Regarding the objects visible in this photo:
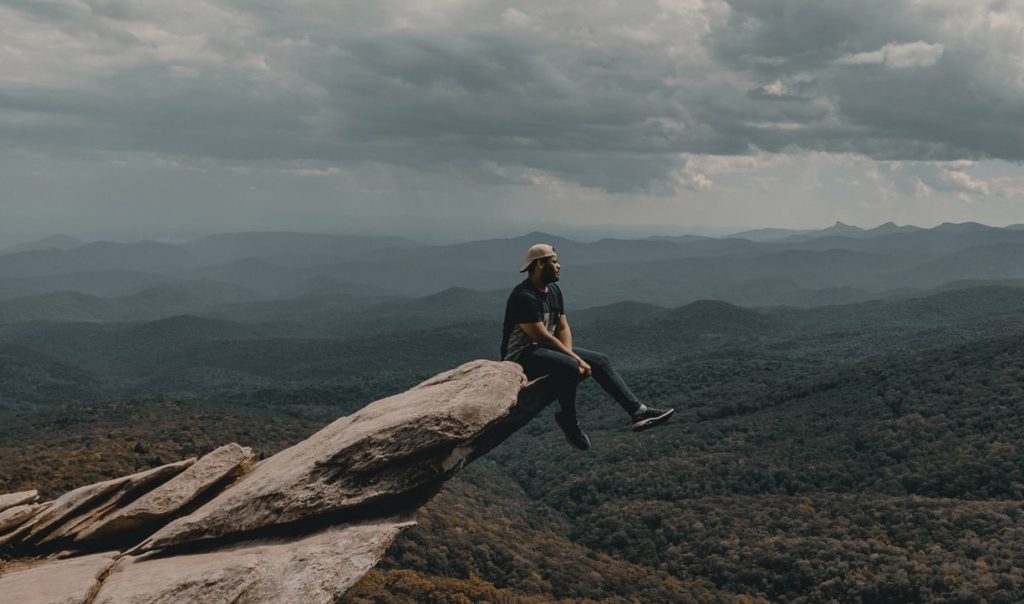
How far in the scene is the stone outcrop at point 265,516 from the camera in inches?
522

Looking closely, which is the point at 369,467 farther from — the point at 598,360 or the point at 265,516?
the point at 598,360

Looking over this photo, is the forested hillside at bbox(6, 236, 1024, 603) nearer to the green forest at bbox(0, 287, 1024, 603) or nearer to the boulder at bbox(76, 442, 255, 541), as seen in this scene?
the green forest at bbox(0, 287, 1024, 603)

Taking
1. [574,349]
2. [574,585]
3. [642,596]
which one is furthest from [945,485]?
[574,349]

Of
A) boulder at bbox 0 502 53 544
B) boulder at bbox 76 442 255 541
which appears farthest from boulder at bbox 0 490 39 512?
boulder at bbox 76 442 255 541

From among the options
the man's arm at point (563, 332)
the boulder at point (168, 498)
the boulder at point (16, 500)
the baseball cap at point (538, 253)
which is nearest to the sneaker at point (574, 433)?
the man's arm at point (563, 332)

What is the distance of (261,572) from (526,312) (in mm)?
9860

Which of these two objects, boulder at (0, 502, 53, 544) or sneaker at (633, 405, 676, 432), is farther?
sneaker at (633, 405, 676, 432)

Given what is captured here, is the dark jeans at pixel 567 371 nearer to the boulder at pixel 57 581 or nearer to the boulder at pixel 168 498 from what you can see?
the boulder at pixel 168 498

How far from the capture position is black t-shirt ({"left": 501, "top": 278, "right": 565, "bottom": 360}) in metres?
19.4

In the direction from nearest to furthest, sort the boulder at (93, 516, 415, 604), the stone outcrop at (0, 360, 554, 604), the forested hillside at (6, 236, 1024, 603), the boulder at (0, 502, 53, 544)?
the boulder at (93, 516, 415, 604) → the stone outcrop at (0, 360, 554, 604) → the boulder at (0, 502, 53, 544) → the forested hillside at (6, 236, 1024, 603)

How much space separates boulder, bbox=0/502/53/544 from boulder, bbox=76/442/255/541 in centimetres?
255

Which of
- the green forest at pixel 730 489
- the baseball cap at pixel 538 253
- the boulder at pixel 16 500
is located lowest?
the green forest at pixel 730 489

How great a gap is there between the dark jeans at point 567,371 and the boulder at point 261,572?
6.72 m

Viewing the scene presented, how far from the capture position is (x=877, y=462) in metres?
102
